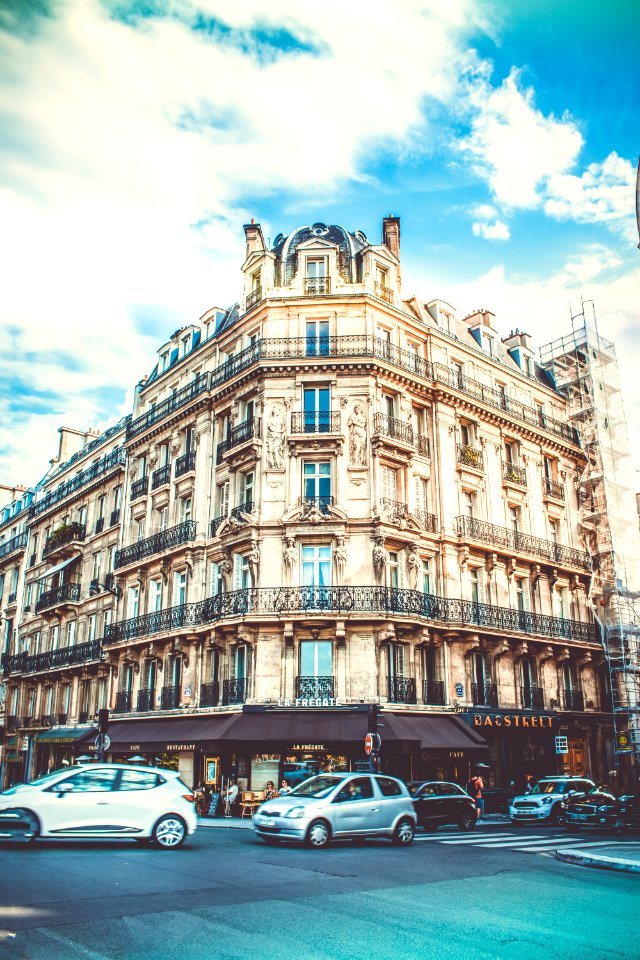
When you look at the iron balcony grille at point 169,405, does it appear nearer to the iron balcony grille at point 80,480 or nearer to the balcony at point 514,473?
the iron balcony grille at point 80,480

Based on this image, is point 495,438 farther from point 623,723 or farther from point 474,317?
point 623,723

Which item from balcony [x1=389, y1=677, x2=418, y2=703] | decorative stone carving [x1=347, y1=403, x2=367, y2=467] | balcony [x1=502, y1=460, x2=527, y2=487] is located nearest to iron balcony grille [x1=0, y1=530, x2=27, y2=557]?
decorative stone carving [x1=347, y1=403, x2=367, y2=467]

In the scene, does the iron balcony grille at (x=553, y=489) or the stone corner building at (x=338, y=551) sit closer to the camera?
the stone corner building at (x=338, y=551)

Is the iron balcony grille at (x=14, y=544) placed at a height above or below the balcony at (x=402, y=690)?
above

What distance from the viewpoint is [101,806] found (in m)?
11.5

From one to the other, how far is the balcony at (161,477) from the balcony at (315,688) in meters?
10.9

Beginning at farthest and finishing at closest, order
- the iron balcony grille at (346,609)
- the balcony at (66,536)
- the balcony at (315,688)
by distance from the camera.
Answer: the balcony at (66,536), the iron balcony grille at (346,609), the balcony at (315,688)

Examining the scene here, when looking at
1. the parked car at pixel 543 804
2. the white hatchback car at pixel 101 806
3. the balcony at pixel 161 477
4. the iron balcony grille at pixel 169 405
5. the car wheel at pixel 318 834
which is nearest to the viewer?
the white hatchback car at pixel 101 806

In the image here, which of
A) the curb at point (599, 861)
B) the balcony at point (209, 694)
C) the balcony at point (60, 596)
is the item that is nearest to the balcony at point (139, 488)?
the balcony at point (60, 596)

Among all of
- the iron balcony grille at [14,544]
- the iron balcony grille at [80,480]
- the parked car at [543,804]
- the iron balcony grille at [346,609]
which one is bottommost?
the parked car at [543,804]

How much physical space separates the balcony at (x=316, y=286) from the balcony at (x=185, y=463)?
7.35 m

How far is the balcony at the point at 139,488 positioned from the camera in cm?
3216

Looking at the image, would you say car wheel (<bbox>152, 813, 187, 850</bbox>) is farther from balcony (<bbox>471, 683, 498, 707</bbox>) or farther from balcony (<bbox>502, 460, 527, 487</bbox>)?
balcony (<bbox>502, 460, 527, 487</bbox>)

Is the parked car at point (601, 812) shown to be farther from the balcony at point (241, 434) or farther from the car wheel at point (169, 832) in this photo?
the balcony at point (241, 434)
